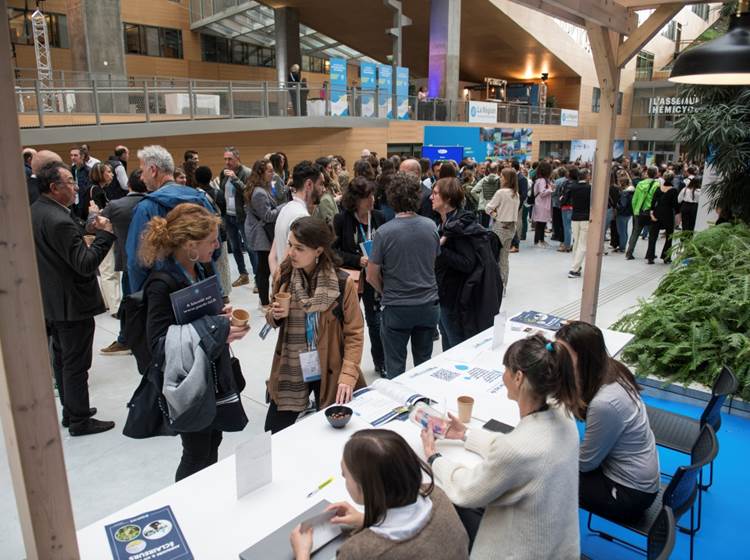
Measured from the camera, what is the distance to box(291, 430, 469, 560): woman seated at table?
147 cm

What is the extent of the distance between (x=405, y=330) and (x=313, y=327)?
1.19 m

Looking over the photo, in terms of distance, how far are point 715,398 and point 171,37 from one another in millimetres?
24343

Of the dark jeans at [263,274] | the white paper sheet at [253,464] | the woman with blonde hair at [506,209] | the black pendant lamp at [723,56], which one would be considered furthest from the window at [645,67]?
the white paper sheet at [253,464]

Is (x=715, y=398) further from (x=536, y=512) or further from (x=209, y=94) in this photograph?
(x=209, y=94)

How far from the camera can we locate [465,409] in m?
2.58

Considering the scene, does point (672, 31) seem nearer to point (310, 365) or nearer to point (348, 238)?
point (348, 238)

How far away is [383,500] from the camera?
4.91ft

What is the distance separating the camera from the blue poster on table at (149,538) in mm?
1779

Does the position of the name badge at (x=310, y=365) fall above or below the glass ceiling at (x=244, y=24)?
below

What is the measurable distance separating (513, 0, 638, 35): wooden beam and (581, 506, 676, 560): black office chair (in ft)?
8.95

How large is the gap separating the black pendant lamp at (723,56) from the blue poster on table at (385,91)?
13.5 meters

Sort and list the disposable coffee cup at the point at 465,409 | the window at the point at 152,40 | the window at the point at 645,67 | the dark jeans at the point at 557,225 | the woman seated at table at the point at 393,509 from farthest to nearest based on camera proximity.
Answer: the window at the point at 645,67 < the window at the point at 152,40 < the dark jeans at the point at 557,225 < the disposable coffee cup at the point at 465,409 < the woman seated at table at the point at 393,509

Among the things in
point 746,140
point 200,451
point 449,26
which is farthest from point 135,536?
point 449,26

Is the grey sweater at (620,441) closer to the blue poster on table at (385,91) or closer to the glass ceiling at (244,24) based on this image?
the blue poster on table at (385,91)
